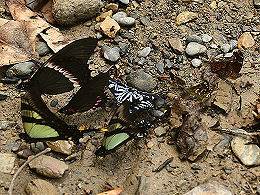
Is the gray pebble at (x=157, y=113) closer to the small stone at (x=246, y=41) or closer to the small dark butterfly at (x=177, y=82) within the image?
the small dark butterfly at (x=177, y=82)

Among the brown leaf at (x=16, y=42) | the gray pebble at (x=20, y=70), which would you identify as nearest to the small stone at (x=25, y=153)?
the gray pebble at (x=20, y=70)

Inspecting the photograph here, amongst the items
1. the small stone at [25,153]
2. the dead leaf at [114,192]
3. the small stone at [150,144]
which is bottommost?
the dead leaf at [114,192]

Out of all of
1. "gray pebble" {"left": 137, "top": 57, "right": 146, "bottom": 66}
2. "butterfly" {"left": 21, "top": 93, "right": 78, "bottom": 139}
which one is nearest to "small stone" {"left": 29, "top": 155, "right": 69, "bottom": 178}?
→ "butterfly" {"left": 21, "top": 93, "right": 78, "bottom": 139}

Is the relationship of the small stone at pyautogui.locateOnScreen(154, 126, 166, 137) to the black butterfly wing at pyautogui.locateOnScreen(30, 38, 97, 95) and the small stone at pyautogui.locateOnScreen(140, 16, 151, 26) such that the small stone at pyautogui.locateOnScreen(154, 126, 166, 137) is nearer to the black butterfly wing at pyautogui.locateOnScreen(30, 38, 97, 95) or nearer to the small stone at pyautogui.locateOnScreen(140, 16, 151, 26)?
the black butterfly wing at pyautogui.locateOnScreen(30, 38, 97, 95)

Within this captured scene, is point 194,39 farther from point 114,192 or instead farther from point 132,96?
point 114,192

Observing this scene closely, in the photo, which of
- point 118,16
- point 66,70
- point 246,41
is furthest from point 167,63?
point 66,70

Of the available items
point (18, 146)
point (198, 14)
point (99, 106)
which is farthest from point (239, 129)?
point (18, 146)

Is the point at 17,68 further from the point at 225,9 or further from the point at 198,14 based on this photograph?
the point at 225,9
